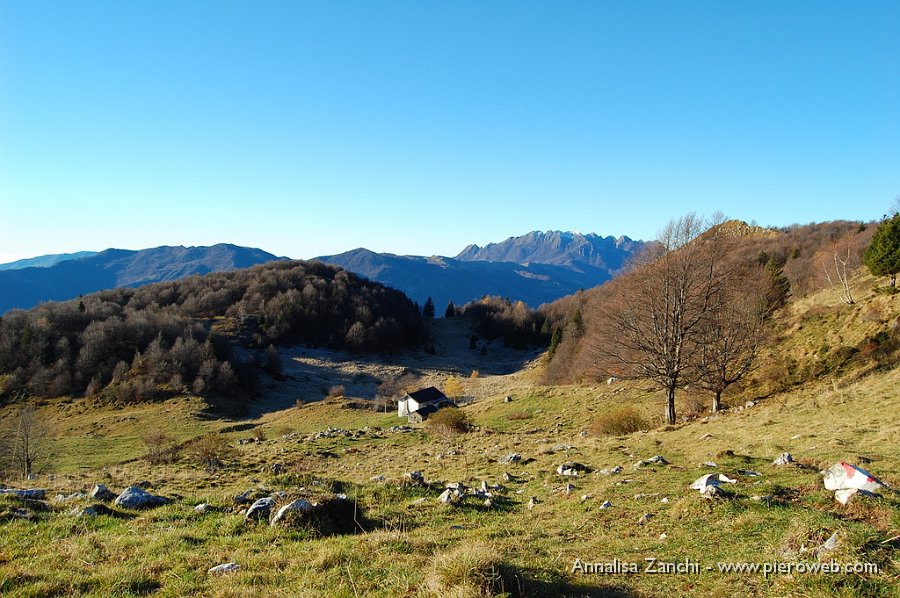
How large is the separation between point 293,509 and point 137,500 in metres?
5.00

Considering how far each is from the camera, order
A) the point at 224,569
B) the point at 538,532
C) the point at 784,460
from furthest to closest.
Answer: the point at 784,460 < the point at 538,532 < the point at 224,569

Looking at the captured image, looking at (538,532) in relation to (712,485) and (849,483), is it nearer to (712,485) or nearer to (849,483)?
(712,485)

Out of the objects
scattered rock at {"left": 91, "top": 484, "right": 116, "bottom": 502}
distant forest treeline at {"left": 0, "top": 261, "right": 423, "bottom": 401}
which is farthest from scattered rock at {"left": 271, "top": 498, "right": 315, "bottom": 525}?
distant forest treeline at {"left": 0, "top": 261, "right": 423, "bottom": 401}

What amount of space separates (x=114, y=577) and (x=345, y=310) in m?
158

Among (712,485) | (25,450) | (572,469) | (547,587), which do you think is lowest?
(25,450)

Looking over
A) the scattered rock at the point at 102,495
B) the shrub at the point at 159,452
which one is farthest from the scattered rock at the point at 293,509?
the shrub at the point at 159,452

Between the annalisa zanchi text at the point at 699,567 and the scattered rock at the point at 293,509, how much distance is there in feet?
17.2

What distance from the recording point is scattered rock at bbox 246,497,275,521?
30.1 ft

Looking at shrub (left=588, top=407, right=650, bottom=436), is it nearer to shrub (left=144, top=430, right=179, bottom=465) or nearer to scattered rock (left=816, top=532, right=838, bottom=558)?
scattered rock (left=816, top=532, right=838, bottom=558)

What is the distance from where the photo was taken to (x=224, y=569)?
6.57 m

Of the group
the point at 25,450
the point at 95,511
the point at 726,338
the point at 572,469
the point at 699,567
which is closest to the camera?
the point at 699,567

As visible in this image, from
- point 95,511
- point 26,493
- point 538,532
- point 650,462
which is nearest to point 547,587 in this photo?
point 538,532

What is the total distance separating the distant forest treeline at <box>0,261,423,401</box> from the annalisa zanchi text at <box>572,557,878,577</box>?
8847 cm

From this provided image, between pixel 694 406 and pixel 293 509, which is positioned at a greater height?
pixel 293 509
